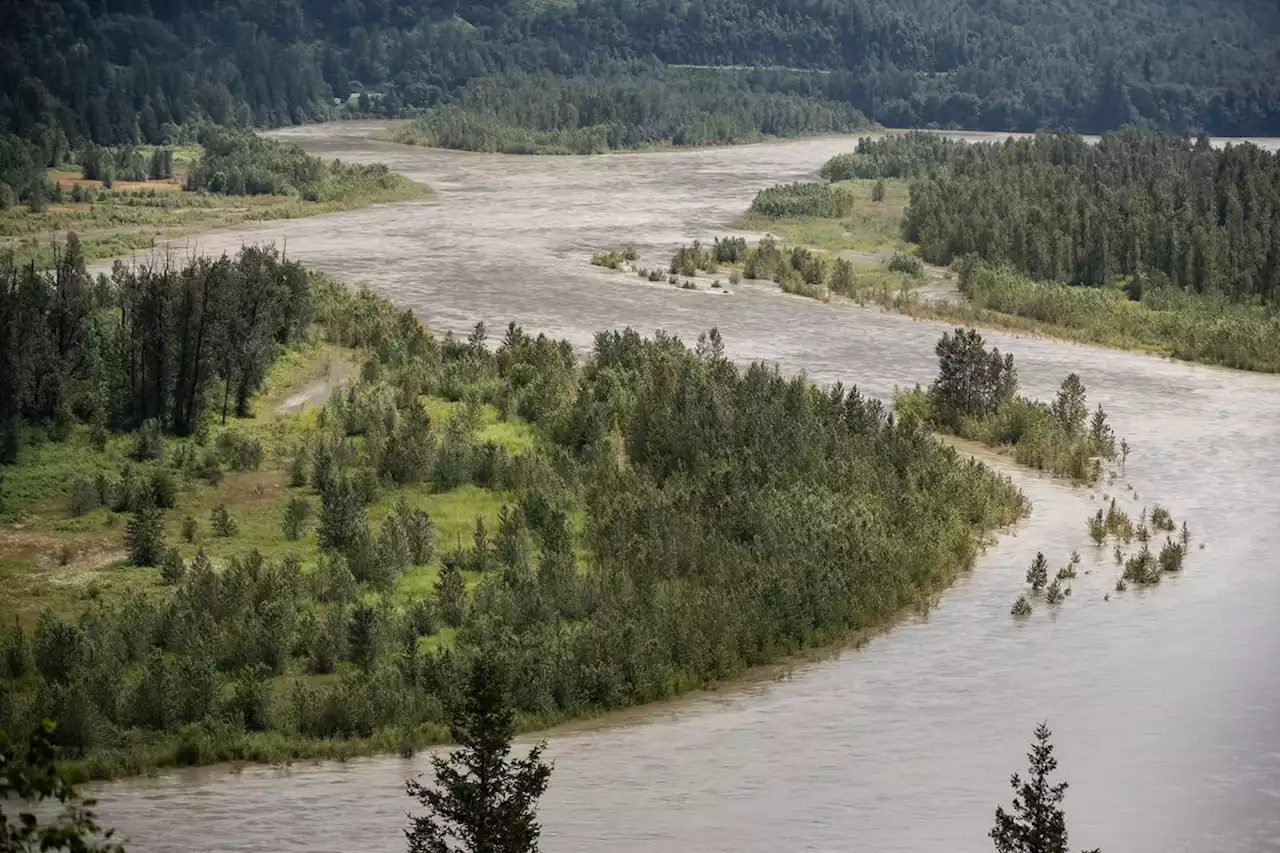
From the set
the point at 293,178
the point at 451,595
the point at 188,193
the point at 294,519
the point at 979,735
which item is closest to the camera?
the point at 979,735

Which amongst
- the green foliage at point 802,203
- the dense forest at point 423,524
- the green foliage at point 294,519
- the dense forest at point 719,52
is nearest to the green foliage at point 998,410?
the dense forest at point 423,524

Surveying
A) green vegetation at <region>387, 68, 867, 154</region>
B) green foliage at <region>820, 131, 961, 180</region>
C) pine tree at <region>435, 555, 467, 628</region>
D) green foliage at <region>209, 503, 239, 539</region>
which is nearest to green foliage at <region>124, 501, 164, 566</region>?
green foliage at <region>209, 503, 239, 539</region>

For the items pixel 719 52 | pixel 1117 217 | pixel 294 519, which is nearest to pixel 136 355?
pixel 294 519

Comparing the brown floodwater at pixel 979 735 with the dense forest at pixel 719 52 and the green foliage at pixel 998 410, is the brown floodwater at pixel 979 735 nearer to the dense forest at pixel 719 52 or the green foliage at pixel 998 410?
the green foliage at pixel 998 410

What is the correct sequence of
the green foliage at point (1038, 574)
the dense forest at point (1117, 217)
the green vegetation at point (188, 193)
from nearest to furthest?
1. the green foliage at point (1038, 574)
2. the dense forest at point (1117, 217)
3. the green vegetation at point (188, 193)

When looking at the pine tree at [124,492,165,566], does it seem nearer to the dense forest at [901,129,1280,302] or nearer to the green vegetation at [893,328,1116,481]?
the green vegetation at [893,328,1116,481]

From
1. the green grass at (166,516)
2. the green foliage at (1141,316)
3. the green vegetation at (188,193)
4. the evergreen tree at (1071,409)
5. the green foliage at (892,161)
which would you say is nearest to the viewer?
the green grass at (166,516)

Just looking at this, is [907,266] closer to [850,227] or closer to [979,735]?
[850,227]
